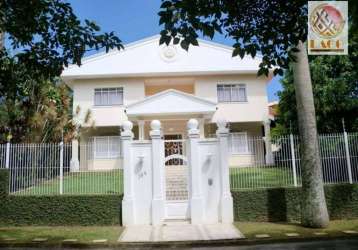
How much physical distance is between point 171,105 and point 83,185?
1125 cm

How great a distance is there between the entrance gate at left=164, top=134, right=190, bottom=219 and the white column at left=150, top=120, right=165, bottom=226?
299 mm

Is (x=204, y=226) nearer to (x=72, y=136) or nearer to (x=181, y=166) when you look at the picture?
(x=181, y=166)

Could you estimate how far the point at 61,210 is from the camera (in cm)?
1116

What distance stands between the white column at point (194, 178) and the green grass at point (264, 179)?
51.6 inches

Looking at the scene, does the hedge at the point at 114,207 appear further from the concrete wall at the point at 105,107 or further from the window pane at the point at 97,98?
the window pane at the point at 97,98

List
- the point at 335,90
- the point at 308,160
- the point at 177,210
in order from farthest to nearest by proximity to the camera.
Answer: the point at 335,90 < the point at 177,210 < the point at 308,160

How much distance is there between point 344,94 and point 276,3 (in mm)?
13841

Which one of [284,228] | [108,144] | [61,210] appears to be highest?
[108,144]

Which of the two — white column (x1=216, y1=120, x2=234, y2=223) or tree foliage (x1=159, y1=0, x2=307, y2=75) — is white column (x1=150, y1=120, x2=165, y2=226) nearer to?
white column (x1=216, y1=120, x2=234, y2=223)

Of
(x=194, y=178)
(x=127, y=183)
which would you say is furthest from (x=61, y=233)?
(x=194, y=178)

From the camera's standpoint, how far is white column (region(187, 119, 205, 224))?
36.2 feet

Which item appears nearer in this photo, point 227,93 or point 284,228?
point 284,228

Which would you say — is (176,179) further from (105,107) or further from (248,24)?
(105,107)

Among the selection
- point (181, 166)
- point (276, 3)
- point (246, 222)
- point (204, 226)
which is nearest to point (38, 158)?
point (181, 166)
